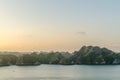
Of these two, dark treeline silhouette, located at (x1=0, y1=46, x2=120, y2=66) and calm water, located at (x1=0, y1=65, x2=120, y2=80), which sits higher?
dark treeline silhouette, located at (x1=0, y1=46, x2=120, y2=66)

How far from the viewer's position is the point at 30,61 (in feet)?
387

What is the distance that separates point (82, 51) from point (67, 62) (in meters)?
17.2

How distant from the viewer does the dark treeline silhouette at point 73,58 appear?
116625 mm

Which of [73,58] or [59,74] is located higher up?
[73,58]

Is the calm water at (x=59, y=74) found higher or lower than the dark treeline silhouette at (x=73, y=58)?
lower

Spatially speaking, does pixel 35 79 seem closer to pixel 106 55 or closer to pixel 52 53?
pixel 106 55

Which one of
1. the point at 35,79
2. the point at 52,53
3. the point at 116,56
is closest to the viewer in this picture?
the point at 35,79

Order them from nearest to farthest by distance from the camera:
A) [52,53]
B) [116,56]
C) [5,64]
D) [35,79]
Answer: [35,79], [5,64], [116,56], [52,53]

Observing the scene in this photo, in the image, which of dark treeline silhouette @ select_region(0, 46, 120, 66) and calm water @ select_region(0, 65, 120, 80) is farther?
dark treeline silhouette @ select_region(0, 46, 120, 66)

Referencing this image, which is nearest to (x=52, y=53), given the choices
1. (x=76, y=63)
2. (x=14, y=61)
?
(x=76, y=63)

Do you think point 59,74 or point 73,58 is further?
point 73,58

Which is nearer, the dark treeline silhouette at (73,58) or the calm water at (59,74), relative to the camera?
the calm water at (59,74)

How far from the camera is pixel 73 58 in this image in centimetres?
13238

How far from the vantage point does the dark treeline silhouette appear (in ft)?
383
